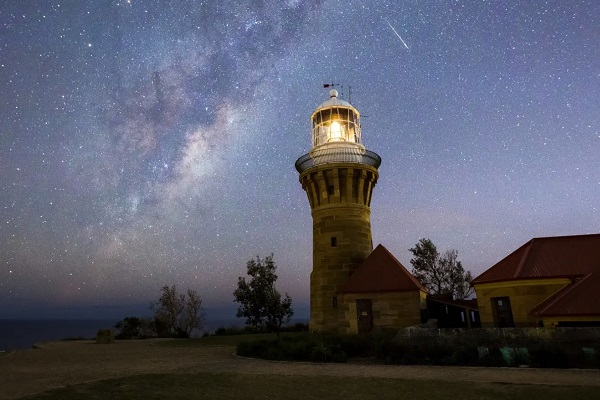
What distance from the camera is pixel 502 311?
68.4 ft

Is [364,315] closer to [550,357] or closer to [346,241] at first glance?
[346,241]

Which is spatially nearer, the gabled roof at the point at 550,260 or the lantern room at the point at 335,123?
the gabled roof at the point at 550,260

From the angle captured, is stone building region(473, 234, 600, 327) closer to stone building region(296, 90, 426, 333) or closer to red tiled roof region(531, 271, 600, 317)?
red tiled roof region(531, 271, 600, 317)

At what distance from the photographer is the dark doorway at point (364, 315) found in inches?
920

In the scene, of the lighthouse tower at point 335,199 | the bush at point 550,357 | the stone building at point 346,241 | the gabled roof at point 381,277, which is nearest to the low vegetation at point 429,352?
the bush at point 550,357

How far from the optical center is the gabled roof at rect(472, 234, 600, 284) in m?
19.7

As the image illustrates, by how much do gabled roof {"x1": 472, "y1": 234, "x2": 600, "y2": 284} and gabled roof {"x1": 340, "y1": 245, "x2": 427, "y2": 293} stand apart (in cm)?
398

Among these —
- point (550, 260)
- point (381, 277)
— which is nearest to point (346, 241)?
point (381, 277)

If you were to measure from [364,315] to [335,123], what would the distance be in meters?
14.1

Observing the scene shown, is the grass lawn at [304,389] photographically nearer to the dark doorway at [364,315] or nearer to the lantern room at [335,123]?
the dark doorway at [364,315]

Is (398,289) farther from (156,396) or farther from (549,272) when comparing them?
(156,396)

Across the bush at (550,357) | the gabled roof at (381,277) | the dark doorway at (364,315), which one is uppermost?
the gabled roof at (381,277)

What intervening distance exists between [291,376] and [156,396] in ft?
14.9

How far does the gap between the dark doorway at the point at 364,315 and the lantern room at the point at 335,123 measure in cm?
1170
